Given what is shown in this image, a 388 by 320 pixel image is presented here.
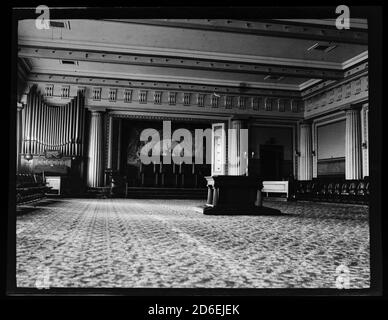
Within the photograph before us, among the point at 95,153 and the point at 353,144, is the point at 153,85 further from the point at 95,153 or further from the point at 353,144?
the point at 353,144

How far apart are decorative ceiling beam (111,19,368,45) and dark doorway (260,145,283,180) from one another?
233 inches

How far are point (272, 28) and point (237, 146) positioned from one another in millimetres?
5980

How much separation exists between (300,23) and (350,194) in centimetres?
437

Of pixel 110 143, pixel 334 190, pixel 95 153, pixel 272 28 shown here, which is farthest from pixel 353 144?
pixel 95 153

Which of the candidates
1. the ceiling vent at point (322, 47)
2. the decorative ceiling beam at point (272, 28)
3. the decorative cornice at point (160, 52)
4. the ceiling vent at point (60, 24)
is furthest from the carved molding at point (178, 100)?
the decorative ceiling beam at point (272, 28)

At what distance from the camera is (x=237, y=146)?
12.8 m

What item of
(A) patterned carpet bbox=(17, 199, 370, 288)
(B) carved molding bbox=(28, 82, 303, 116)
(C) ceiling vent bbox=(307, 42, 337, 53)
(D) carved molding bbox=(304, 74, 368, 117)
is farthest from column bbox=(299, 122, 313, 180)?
(A) patterned carpet bbox=(17, 199, 370, 288)

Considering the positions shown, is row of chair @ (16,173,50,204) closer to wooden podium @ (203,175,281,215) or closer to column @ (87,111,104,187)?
column @ (87,111,104,187)

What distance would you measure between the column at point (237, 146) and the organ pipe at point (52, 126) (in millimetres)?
4972

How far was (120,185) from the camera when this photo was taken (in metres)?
11.6

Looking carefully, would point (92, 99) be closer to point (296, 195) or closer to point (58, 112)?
point (58, 112)

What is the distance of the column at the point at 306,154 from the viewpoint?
509 inches
